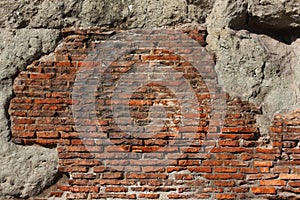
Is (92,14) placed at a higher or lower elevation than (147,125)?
higher

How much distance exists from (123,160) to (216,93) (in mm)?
856

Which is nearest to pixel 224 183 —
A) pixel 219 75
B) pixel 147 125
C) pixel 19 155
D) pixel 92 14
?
pixel 147 125

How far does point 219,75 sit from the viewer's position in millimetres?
4137

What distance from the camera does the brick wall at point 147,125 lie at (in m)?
3.96

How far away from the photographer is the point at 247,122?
405 cm

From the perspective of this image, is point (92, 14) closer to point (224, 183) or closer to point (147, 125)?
point (147, 125)

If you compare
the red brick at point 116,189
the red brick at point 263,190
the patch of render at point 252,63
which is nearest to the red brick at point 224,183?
the red brick at point 263,190

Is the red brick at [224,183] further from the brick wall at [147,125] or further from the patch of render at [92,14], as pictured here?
the patch of render at [92,14]

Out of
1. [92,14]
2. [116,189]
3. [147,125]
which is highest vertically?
[92,14]

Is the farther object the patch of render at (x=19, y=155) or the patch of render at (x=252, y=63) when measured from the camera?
the patch of render at (x=252, y=63)

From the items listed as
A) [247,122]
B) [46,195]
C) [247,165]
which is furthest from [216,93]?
[46,195]

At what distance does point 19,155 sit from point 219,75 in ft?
5.25

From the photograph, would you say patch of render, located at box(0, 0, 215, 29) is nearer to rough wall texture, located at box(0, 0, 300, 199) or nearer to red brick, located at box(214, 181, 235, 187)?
rough wall texture, located at box(0, 0, 300, 199)

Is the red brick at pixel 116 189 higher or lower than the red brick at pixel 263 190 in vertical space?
lower
